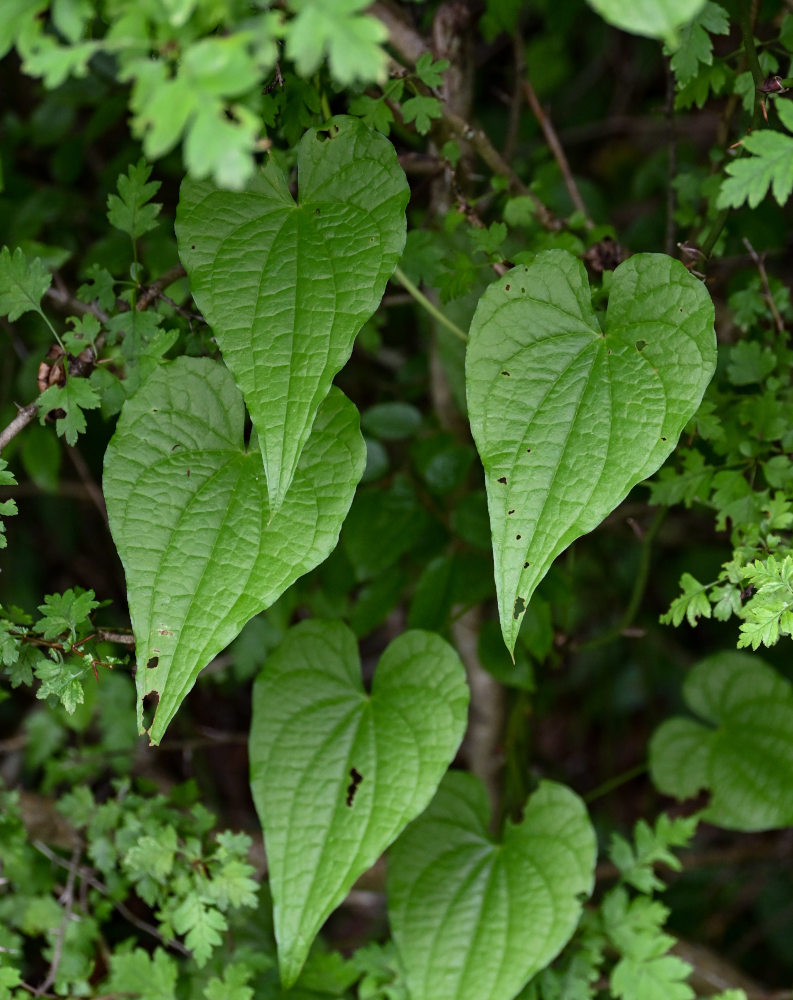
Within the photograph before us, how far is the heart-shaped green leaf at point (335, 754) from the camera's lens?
0.89 m

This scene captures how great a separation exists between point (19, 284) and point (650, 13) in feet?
2.00

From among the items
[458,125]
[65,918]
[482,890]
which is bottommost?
[65,918]

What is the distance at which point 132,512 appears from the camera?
792mm

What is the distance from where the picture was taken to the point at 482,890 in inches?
41.1

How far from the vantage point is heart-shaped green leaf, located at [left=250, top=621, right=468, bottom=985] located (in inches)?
34.9

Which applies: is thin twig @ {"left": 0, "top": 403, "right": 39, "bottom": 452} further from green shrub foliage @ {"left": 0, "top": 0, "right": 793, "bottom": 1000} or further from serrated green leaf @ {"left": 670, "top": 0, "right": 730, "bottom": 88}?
serrated green leaf @ {"left": 670, "top": 0, "right": 730, "bottom": 88}

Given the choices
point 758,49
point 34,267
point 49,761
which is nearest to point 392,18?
point 758,49

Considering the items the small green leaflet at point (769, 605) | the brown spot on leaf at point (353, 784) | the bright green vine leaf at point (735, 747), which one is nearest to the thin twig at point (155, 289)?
the brown spot on leaf at point (353, 784)

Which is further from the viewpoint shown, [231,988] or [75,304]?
[75,304]

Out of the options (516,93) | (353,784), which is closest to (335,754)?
(353,784)

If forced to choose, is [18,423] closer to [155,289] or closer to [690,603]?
[155,289]

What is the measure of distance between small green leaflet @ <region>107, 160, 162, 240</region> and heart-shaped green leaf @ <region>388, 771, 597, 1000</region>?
72cm

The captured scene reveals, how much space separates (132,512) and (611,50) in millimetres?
1851

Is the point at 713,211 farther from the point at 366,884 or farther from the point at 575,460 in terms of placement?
the point at 366,884
